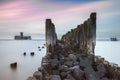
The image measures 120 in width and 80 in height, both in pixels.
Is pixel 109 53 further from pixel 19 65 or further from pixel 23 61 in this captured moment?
pixel 19 65

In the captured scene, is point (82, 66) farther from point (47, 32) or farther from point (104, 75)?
point (47, 32)

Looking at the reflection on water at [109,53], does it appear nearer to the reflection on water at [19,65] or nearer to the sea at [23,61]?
the sea at [23,61]

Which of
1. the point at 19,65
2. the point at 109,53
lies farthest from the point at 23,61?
the point at 109,53

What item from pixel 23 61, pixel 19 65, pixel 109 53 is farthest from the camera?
pixel 109 53

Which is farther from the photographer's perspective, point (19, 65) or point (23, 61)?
point (23, 61)

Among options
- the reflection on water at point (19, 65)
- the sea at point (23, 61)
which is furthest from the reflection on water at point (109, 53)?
the reflection on water at point (19, 65)

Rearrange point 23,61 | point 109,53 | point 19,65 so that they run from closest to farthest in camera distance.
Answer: point 19,65 < point 23,61 < point 109,53

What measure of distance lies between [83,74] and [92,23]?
6227 millimetres

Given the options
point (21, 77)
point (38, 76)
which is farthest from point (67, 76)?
point (21, 77)

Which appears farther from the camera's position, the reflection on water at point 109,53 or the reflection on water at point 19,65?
the reflection on water at point 109,53

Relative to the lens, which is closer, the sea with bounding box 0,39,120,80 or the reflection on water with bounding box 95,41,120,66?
the sea with bounding box 0,39,120,80

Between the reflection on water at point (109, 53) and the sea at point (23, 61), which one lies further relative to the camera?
the reflection on water at point (109, 53)

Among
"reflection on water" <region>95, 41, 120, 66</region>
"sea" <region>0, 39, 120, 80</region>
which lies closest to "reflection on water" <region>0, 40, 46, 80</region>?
"sea" <region>0, 39, 120, 80</region>

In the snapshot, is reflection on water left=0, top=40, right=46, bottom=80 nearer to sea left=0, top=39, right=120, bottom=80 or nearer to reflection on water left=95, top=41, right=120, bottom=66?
sea left=0, top=39, right=120, bottom=80
